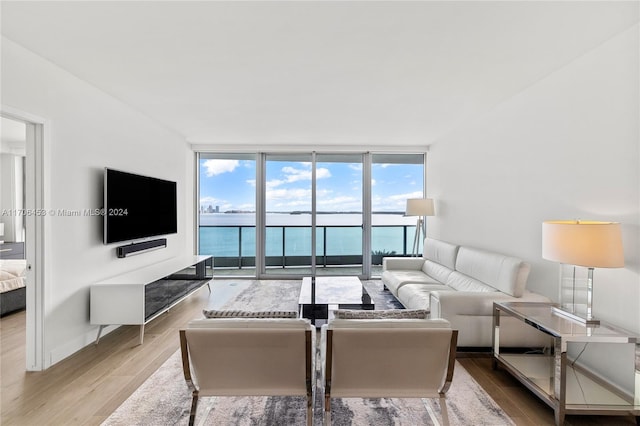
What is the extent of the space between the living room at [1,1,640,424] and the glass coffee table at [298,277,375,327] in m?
1.70

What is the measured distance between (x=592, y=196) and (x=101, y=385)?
13.4 feet

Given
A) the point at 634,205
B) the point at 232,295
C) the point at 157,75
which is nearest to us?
the point at 634,205

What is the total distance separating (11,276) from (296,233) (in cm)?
409

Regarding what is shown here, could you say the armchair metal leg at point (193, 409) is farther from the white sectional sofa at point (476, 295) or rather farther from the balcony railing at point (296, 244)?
the balcony railing at point (296, 244)

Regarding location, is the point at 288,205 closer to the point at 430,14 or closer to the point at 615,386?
the point at 430,14

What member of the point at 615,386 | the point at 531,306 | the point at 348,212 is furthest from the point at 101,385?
the point at 348,212

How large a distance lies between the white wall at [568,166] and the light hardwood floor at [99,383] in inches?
27.3

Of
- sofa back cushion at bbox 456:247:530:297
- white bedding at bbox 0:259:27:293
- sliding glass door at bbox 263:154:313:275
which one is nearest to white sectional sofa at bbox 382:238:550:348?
sofa back cushion at bbox 456:247:530:297

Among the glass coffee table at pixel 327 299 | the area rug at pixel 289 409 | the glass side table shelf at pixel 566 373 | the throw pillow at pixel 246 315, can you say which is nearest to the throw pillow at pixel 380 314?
the throw pillow at pixel 246 315

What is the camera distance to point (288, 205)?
19.7ft

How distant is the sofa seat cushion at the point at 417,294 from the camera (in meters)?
3.22

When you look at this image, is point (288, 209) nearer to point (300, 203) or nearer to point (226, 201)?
point (300, 203)

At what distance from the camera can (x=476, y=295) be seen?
2.83 meters

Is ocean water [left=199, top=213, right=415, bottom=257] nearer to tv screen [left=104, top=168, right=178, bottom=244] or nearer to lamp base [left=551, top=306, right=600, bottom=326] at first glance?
tv screen [left=104, top=168, right=178, bottom=244]
